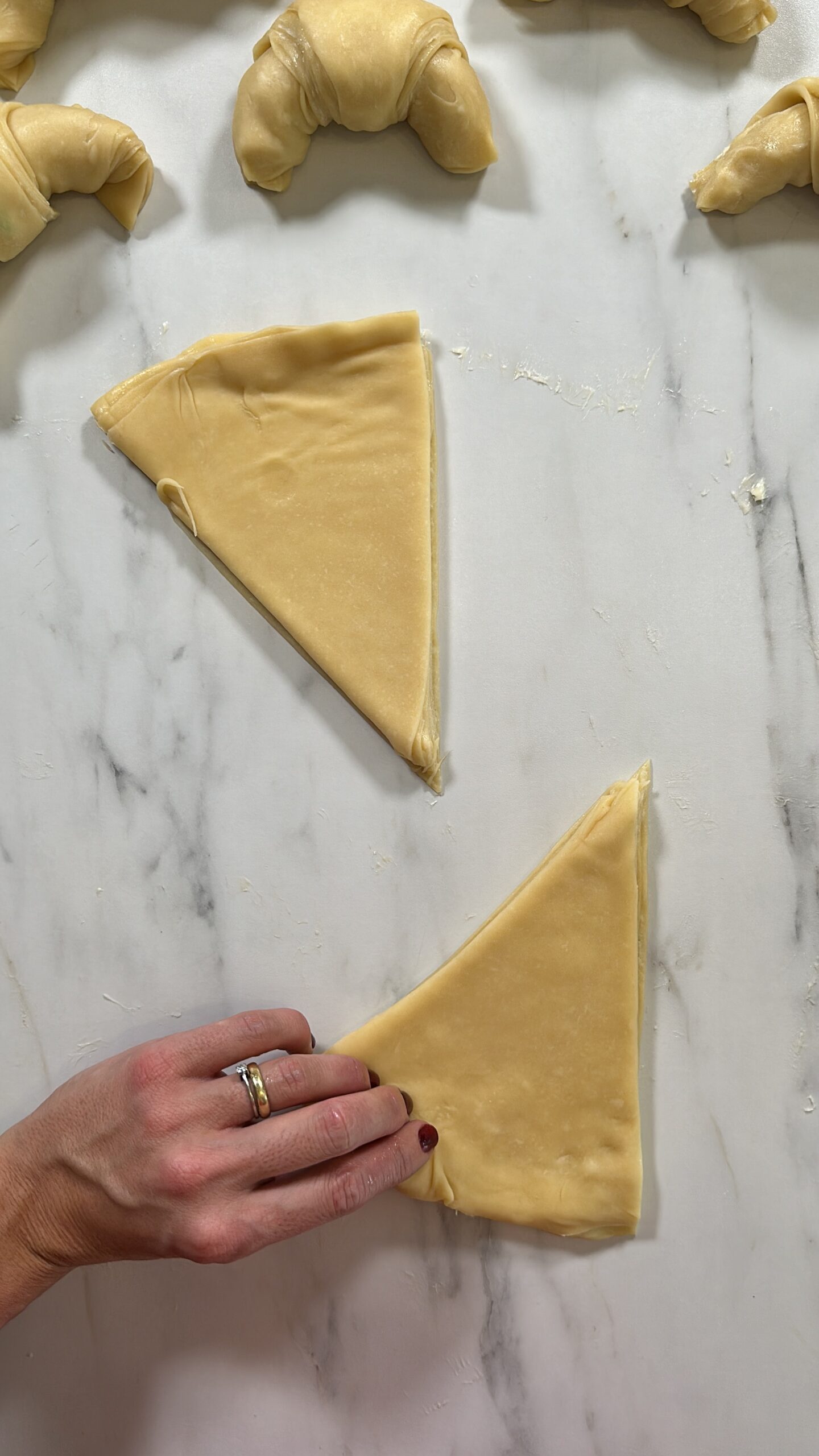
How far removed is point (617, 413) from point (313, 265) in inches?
17.4

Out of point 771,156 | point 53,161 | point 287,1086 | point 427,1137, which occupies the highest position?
point 53,161

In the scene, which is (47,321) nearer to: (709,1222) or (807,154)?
(807,154)

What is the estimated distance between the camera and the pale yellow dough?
47.5 inches

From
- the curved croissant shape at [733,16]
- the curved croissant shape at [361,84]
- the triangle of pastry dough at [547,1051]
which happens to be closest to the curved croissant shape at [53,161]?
the curved croissant shape at [361,84]

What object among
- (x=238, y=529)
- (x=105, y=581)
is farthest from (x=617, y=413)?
(x=105, y=581)

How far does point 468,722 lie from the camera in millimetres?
1264

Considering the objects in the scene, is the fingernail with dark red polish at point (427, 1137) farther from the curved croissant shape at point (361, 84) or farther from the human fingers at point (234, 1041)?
the curved croissant shape at point (361, 84)

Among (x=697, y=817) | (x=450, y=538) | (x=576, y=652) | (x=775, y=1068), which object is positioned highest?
(x=450, y=538)

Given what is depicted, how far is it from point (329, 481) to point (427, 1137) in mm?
812

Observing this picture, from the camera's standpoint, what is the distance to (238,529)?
1.23 m

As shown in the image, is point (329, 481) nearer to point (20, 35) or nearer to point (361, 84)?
point (361, 84)

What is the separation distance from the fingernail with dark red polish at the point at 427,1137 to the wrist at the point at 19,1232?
44 centimetres

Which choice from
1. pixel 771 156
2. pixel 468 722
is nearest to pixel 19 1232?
pixel 468 722

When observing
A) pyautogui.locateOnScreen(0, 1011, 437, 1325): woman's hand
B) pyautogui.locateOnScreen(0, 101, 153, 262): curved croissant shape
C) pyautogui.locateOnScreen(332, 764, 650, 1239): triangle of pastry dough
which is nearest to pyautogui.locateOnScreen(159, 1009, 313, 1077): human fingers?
pyautogui.locateOnScreen(0, 1011, 437, 1325): woman's hand
